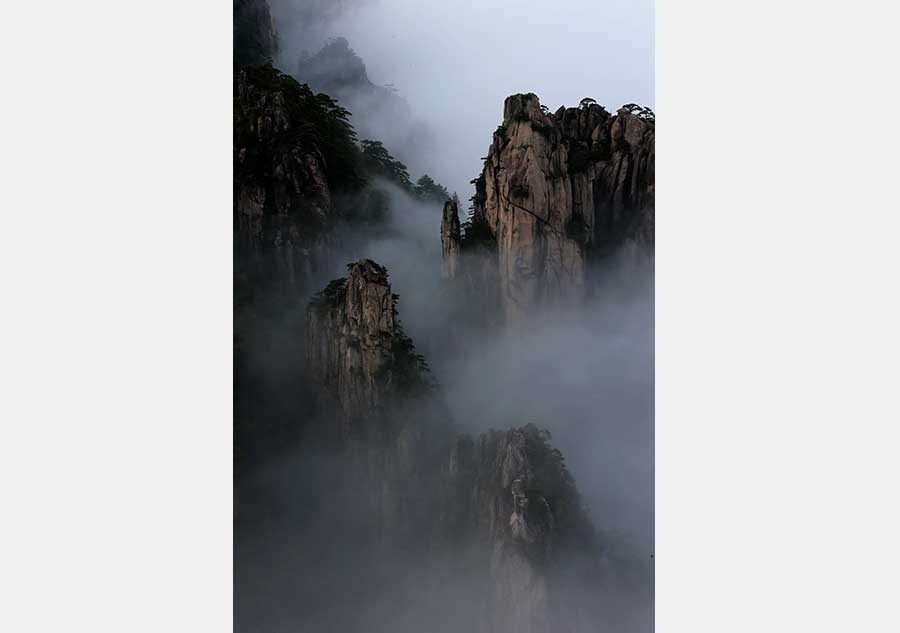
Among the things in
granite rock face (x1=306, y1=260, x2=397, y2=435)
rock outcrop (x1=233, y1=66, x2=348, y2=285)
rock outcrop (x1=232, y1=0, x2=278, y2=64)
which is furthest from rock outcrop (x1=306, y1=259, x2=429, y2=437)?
rock outcrop (x1=232, y1=0, x2=278, y2=64)

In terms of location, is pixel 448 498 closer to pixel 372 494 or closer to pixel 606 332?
pixel 372 494

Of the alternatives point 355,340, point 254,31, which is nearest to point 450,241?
point 355,340

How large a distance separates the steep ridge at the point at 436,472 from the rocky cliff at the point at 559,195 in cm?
69

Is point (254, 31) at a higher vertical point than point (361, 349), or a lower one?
higher

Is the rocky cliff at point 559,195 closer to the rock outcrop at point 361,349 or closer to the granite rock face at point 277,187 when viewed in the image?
the rock outcrop at point 361,349

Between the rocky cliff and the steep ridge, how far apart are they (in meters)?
0.69

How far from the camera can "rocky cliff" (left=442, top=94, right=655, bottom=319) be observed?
4.11m

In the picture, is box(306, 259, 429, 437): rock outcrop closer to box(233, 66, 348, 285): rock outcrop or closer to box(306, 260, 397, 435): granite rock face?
box(306, 260, 397, 435): granite rock face

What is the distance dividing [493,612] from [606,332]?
1631 millimetres

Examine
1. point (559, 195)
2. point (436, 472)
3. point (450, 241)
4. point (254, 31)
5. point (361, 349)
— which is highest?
point (254, 31)

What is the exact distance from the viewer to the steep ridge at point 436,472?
410cm

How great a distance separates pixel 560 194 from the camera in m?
4.15

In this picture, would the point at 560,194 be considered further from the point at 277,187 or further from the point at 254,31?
the point at 254,31

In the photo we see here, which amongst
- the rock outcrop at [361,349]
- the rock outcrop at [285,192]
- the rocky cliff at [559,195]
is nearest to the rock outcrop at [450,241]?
the rocky cliff at [559,195]
